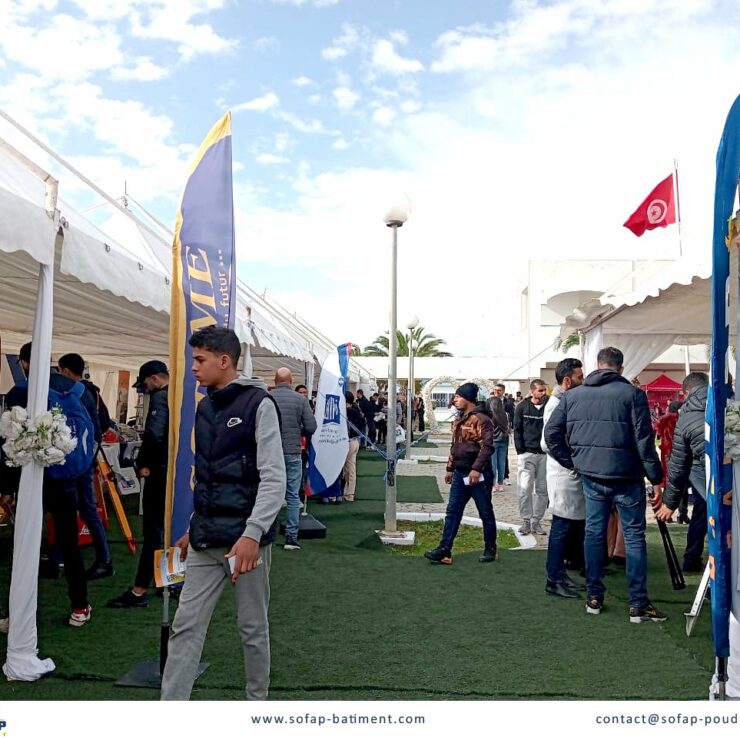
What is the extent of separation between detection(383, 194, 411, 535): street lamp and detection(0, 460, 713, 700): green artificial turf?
1540 millimetres

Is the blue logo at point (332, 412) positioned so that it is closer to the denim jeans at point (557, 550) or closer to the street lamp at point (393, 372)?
the street lamp at point (393, 372)

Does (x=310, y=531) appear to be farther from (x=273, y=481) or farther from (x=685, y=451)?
(x=273, y=481)

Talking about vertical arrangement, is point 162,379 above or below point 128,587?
above

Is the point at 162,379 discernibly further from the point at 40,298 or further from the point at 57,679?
the point at 57,679

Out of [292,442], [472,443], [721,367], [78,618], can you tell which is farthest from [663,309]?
[78,618]

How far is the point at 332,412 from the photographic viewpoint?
30.6 ft

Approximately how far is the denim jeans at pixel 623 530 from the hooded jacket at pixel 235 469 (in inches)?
105

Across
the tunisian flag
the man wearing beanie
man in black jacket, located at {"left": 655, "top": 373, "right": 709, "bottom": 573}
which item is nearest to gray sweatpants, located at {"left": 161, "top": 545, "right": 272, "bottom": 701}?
man in black jacket, located at {"left": 655, "top": 373, "right": 709, "bottom": 573}

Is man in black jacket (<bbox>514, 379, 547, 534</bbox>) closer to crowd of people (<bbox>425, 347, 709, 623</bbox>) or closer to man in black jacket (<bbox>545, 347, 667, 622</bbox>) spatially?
crowd of people (<bbox>425, 347, 709, 623</bbox>)

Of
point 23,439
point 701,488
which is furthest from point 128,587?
point 701,488

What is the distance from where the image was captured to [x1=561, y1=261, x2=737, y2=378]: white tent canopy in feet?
20.0

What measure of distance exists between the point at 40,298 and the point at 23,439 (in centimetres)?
73

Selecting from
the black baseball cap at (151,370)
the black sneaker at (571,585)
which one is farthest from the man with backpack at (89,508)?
the black sneaker at (571,585)

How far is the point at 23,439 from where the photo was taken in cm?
345
